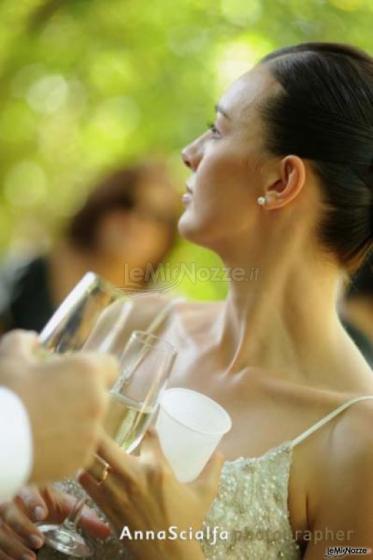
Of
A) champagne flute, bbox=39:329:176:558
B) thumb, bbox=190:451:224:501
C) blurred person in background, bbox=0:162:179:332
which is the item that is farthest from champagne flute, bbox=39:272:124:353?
blurred person in background, bbox=0:162:179:332

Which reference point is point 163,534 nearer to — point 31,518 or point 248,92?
point 31,518

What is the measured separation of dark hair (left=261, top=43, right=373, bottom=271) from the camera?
79 cm

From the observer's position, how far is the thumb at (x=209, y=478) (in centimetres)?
68

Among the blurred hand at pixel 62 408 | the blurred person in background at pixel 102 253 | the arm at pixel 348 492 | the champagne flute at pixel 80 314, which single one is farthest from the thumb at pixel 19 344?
the blurred person in background at pixel 102 253

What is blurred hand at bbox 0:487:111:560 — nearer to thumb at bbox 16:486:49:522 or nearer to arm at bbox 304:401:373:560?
thumb at bbox 16:486:49:522

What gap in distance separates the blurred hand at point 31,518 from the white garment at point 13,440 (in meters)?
0.32

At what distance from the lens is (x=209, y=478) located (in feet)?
2.25

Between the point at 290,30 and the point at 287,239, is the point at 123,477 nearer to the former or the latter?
the point at 287,239

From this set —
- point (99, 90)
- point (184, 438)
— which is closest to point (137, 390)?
point (184, 438)

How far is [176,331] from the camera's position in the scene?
0.93 meters

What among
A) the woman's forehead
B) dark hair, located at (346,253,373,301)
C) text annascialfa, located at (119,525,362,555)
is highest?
the woman's forehead

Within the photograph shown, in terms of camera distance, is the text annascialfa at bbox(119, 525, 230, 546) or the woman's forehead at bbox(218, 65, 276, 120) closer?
the text annascialfa at bbox(119, 525, 230, 546)

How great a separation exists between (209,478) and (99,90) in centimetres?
112

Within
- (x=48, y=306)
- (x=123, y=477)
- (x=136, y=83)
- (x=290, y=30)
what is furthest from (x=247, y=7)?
(x=123, y=477)
